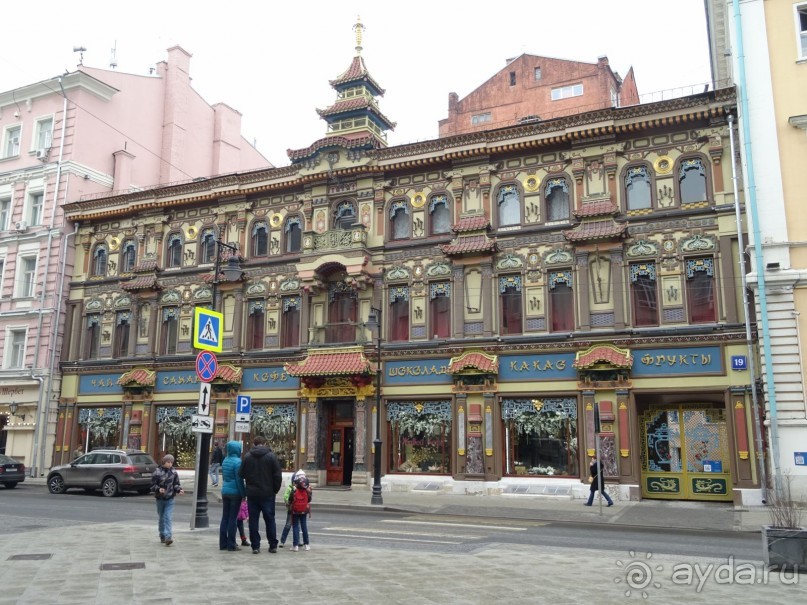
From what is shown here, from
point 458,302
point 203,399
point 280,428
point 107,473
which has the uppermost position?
point 458,302

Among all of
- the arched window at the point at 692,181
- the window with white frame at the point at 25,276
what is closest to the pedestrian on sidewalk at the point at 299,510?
the arched window at the point at 692,181

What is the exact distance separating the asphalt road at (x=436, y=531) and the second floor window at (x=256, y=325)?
1003 cm

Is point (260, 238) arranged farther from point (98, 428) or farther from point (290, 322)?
point (98, 428)

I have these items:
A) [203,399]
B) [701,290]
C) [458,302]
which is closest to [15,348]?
[458,302]

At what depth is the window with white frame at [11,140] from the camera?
3794cm

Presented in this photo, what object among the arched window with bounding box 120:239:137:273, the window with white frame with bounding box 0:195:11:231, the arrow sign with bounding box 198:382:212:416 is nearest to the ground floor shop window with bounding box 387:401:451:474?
the arrow sign with bounding box 198:382:212:416

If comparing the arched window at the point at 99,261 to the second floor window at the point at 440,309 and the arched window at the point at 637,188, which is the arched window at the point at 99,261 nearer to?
the second floor window at the point at 440,309

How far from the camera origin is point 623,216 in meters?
24.8

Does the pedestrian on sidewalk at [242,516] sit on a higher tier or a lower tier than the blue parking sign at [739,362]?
lower

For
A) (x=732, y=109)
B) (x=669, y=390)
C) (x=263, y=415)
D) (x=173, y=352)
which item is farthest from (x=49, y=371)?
(x=732, y=109)

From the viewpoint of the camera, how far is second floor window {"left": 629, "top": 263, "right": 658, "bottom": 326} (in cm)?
2400

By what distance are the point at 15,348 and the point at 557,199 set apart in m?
27.8

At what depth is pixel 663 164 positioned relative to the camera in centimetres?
2462

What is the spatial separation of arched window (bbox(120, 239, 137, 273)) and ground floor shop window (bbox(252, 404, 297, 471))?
10.5 meters
